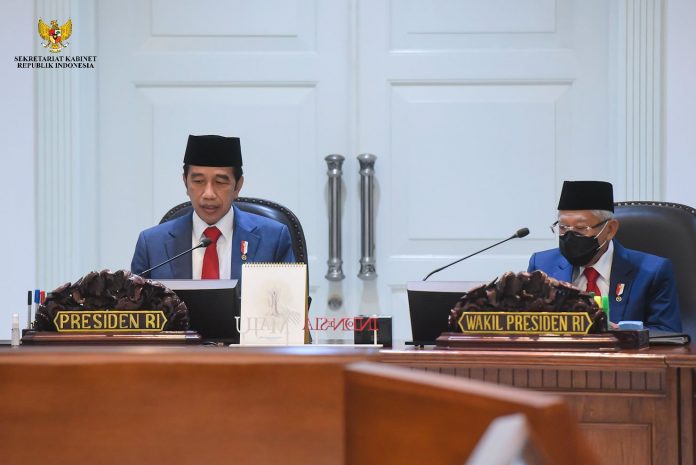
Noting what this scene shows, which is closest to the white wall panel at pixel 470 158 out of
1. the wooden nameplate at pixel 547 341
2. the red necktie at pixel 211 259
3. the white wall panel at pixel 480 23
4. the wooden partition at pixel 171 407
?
the white wall panel at pixel 480 23

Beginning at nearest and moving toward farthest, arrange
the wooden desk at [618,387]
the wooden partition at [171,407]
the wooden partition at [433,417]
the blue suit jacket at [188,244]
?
the wooden partition at [433,417] < the wooden partition at [171,407] < the wooden desk at [618,387] < the blue suit jacket at [188,244]

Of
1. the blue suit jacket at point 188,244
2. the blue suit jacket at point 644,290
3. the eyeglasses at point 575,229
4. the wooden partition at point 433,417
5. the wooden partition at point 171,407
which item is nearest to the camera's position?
the wooden partition at point 433,417

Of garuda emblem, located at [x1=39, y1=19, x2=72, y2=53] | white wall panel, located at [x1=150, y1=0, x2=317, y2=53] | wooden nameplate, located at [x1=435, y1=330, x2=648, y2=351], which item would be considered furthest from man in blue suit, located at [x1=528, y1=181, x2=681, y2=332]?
garuda emblem, located at [x1=39, y1=19, x2=72, y2=53]

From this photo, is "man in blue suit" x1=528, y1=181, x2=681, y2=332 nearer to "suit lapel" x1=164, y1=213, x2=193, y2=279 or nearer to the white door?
the white door

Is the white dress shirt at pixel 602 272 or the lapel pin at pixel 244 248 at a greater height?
the lapel pin at pixel 244 248

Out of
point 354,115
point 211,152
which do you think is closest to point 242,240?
point 211,152

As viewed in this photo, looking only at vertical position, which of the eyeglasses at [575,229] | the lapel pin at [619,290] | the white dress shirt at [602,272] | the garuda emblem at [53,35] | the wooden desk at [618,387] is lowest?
the wooden desk at [618,387]

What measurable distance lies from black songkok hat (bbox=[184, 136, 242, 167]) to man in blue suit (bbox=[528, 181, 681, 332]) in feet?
3.30

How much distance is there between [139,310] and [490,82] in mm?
2126

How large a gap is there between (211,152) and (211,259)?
1.13ft

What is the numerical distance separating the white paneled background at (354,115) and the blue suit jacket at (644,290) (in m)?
1.00

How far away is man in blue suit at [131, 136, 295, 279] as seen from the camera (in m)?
2.96

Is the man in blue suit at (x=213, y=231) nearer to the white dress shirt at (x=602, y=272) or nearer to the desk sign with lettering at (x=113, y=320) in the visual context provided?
the desk sign with lettering at (x=113, y=320)

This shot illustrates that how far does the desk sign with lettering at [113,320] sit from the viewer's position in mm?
2164
